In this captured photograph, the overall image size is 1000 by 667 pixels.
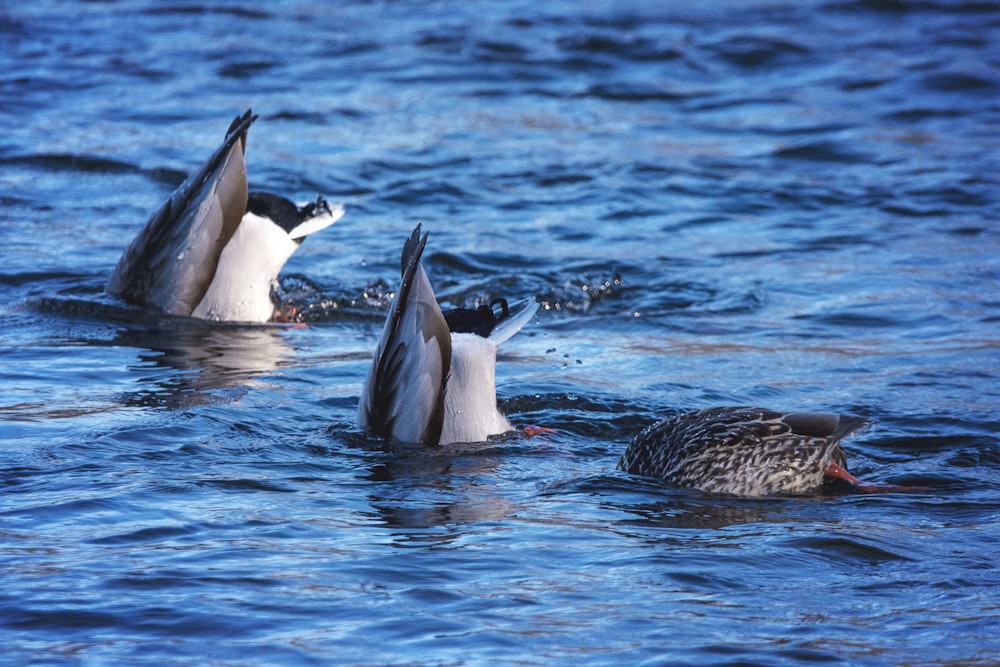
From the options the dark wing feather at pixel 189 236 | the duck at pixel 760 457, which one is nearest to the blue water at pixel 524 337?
the duck at pixel 760 457

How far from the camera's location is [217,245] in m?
Answer: 8.09

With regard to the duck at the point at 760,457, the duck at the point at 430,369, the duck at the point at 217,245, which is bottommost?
the duck at the point at 760,457

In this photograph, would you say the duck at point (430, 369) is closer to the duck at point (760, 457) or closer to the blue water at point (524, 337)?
the blue water at point (524, 337)

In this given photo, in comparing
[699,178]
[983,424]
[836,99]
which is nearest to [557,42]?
[836,99]

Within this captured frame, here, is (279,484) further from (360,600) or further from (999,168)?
(999,168)

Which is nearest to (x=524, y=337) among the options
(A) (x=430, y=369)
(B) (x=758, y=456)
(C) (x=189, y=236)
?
(C) (x=189, y=236)

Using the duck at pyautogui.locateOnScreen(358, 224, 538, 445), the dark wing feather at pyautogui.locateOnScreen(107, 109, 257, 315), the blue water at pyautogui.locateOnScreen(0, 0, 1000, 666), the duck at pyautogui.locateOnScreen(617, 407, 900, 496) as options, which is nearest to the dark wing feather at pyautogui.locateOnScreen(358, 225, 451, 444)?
the duck at pyautogui.locateOnScreen(358, 224, 538, 445)

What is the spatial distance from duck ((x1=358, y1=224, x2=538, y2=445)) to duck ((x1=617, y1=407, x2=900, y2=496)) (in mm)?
749

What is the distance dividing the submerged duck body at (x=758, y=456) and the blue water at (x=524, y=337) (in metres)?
0.11

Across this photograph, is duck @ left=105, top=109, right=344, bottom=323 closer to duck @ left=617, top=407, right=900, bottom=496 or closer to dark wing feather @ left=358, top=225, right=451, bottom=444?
dark wing feather @ left=358, top=225, right=451, bottom=444

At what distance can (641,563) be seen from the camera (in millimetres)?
4711

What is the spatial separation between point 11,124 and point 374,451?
8416 millimetres

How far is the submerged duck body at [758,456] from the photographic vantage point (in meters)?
5.64

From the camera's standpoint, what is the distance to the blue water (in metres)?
4.31
